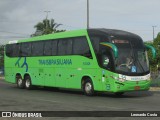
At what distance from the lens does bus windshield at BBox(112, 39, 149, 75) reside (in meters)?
21.4

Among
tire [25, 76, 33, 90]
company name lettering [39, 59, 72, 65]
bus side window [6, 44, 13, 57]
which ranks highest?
bus side window [6, 44, 13, 57]

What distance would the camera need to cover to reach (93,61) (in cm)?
2245

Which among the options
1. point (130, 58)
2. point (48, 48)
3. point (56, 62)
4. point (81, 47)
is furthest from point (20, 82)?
point (130, 58)

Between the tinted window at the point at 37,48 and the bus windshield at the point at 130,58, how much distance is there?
271 inches

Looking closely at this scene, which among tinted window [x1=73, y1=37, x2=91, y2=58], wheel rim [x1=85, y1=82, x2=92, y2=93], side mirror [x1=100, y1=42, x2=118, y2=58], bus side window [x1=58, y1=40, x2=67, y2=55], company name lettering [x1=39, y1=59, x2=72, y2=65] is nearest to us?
side mirror [x1=100, y1=42, x2=118, y2=58]

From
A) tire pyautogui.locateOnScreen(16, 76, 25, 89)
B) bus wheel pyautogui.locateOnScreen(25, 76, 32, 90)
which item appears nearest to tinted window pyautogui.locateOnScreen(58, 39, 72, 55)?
bus wheel pyautogui.locateOnScreen(25, 76, 32, 90)

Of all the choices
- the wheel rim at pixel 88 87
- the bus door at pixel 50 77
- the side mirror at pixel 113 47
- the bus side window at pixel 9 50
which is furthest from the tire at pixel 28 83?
the side mirror at pixel 113 47

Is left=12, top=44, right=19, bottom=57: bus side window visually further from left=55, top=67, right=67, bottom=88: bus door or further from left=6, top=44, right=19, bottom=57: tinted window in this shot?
left=55, top=67, right=67, bottom=88: bus door

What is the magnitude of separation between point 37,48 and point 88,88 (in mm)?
6062

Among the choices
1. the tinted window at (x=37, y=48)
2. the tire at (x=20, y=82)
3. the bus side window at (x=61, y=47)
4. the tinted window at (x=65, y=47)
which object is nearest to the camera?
the tinted window at (x=65, y=47)

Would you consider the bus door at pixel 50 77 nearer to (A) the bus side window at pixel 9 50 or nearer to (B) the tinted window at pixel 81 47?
(B) the tinted window at pixel 81 47

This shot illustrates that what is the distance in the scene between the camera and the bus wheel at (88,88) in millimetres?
22841

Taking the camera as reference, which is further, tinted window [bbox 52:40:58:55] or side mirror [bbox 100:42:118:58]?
tinted window [bbox 52:40:58:55]

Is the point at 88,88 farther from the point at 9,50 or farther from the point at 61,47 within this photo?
the point at 9,50
